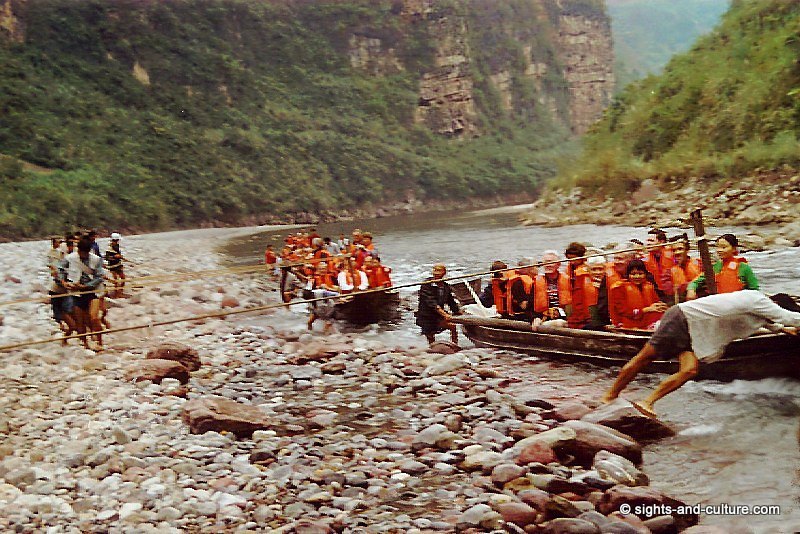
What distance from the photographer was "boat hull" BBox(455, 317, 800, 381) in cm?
686

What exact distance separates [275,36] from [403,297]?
92102 millimetres

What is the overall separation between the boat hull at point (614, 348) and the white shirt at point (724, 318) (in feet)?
2.56

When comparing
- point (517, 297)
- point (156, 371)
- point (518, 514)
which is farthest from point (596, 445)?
point (156, 371)

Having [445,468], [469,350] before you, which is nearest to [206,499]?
[445,468]

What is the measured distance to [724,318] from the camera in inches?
238

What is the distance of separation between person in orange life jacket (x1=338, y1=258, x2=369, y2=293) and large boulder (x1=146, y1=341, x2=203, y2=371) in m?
4.49

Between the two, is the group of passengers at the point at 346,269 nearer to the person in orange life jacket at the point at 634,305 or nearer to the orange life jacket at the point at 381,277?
the orange life jacket at the point at 381,277

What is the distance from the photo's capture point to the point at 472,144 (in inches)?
4183

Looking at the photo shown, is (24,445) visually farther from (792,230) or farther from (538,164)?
A: (538,164)

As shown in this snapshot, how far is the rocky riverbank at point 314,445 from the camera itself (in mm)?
4867

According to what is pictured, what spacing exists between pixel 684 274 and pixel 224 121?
7835 centimetres

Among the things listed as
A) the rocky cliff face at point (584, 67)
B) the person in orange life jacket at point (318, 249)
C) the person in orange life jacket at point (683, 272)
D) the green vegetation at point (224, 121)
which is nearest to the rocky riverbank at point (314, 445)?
the person in orange life jacket at point (683, 272)

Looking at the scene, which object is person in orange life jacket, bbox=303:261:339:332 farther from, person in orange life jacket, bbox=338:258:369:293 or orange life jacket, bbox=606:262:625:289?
orange life jacket, bbox=606:262:625:289

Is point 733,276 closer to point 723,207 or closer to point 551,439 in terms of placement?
point 551,439
